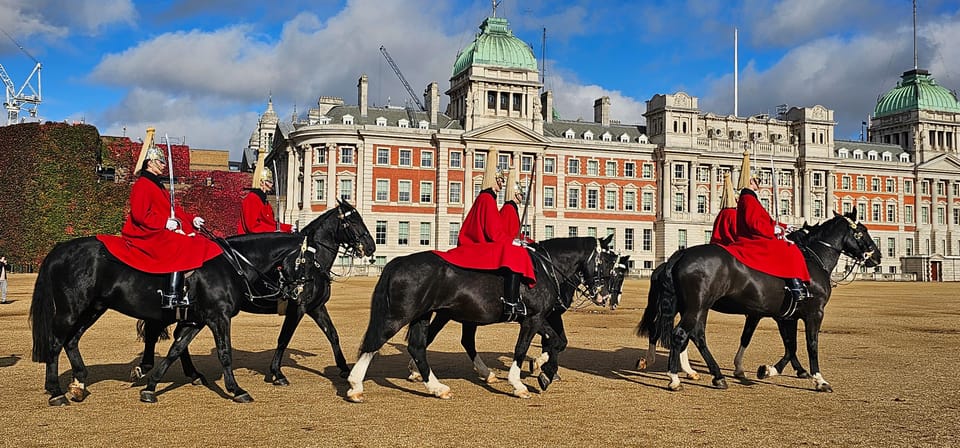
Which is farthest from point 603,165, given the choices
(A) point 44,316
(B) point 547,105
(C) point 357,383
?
(A) point 44,316

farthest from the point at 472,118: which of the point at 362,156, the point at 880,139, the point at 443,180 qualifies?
the point at 880,139

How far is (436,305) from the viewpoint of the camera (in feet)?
34.5

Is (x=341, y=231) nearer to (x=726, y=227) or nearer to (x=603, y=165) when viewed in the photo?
(x=726, y=227)

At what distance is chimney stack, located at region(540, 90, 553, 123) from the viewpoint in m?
Answer: 78.5

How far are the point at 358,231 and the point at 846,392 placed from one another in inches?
290

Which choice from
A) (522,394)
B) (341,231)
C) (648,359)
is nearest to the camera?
(522,394)

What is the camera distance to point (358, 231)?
11.8 meters

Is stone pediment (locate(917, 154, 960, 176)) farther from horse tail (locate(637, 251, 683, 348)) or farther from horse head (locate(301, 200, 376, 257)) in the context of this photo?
horse head (locate(301, 200, 376, 257))

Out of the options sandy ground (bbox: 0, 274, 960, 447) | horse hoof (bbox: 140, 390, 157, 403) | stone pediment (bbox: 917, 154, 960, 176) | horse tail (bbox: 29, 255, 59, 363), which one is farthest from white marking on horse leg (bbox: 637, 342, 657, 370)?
stone pediment (bbox: 917, 154, 960, 176)

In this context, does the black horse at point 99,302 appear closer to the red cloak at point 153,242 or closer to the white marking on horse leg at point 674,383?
the red cloak at point 153,242

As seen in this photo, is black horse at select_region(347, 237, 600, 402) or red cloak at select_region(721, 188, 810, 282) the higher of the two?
red cloak at select_region(721, 188, 810, 282)

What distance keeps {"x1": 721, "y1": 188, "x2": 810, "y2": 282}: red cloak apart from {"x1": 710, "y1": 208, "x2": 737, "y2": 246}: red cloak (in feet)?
2.79

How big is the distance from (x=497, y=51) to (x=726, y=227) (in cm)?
6134

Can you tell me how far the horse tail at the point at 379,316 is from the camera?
10.2 m
